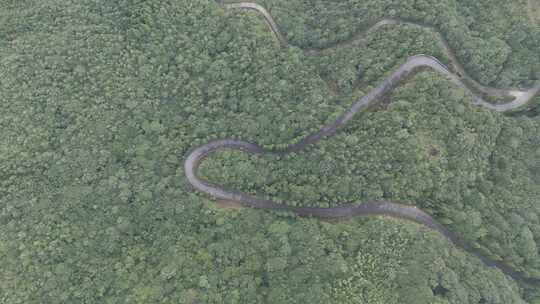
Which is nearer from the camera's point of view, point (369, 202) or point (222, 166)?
point (369, 202)

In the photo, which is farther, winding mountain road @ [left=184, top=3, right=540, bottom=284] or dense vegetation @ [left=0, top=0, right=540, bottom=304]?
winding mountain road @ [left=184, top=3, right=540, bottom=284]

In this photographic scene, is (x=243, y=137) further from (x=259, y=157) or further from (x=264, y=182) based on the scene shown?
(x=264, y=182)

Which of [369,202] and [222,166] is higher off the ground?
[369,202]

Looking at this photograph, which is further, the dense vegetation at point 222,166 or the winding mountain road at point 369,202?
the winding mountain road at point 369,202

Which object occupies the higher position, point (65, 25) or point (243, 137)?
point (65, 25)

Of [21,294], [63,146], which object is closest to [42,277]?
[21,294]
